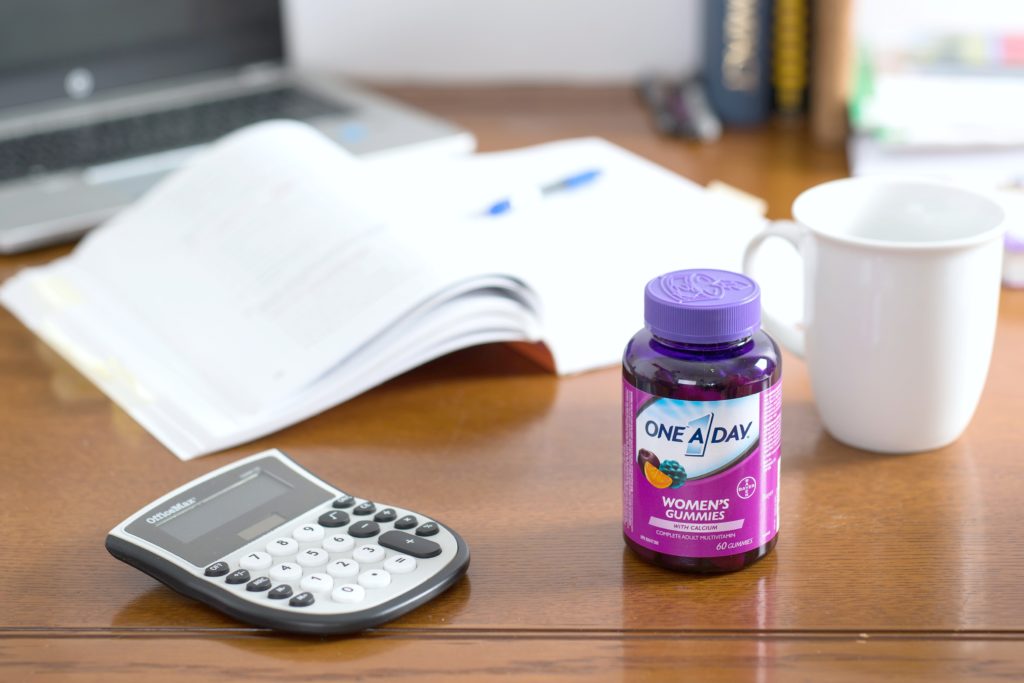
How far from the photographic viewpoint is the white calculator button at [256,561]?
564 mm

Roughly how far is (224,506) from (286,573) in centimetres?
7

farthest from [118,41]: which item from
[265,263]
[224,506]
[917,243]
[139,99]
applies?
[917,243]

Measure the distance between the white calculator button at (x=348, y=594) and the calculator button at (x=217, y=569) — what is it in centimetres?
5

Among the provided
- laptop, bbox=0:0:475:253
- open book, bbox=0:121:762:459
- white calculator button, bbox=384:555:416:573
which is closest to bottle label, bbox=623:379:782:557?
white calculator button, bbox=384:555:416:573

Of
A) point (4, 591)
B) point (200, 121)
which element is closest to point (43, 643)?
point (4, 591)

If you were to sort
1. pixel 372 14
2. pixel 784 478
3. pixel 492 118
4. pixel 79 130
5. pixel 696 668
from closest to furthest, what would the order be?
pixel 696 668, pixel 784 478, pixel 79 130, pixel 492 118, pixel 372 14

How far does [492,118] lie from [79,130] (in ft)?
1.30

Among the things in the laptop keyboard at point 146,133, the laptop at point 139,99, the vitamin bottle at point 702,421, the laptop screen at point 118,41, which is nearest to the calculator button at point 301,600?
the vitamin bottle at point 702,421

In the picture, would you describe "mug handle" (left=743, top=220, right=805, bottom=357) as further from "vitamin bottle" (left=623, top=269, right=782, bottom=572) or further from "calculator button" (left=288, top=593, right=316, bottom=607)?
"calculator button" (left=288, top=593, right=316, bottom=607)

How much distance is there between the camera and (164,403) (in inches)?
29.9

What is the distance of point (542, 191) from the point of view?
36.9 inches

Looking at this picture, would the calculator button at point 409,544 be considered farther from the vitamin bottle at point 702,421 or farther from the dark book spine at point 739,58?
the dark book spine at point 739,58

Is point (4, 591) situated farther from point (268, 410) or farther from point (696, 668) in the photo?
point (696, 668)

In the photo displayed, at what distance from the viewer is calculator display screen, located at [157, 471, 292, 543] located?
1.95ft
